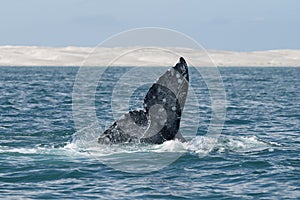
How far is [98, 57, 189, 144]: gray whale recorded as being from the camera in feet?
45.4

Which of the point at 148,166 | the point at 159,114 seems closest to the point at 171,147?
the point at 159,114

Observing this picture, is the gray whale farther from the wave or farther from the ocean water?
the ocean water

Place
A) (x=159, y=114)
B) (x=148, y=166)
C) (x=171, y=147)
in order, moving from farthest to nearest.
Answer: (x=171, y=147) < (x=159, y=114) < (x=148, y=166)

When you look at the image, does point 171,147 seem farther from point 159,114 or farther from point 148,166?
point 148,166

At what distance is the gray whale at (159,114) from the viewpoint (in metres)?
13.9

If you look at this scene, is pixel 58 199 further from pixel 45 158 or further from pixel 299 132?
pixel 299 132

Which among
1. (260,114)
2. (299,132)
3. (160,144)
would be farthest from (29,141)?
(260,114)

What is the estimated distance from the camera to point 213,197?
441 inches

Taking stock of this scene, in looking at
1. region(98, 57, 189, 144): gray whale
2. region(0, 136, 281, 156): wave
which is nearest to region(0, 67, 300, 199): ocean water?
region(0, 136, 281, 156): wave

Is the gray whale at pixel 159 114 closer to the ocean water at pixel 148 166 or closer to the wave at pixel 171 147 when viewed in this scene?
the wave at pixel 171 147

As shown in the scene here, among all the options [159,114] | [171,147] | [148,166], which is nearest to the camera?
[148,166]

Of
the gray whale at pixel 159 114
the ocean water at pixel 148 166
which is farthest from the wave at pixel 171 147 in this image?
the gray whale at pixel 159 114

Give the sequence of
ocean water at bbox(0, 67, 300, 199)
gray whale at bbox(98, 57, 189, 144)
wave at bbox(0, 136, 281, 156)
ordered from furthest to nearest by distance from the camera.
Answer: wave at bbox(0, 136, 281, 156)
gray whale at bbox(98, 57, 189, 144)
ocean water at bbox(0, 67, 300, 199)

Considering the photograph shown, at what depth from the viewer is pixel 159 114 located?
14062 millimetres
